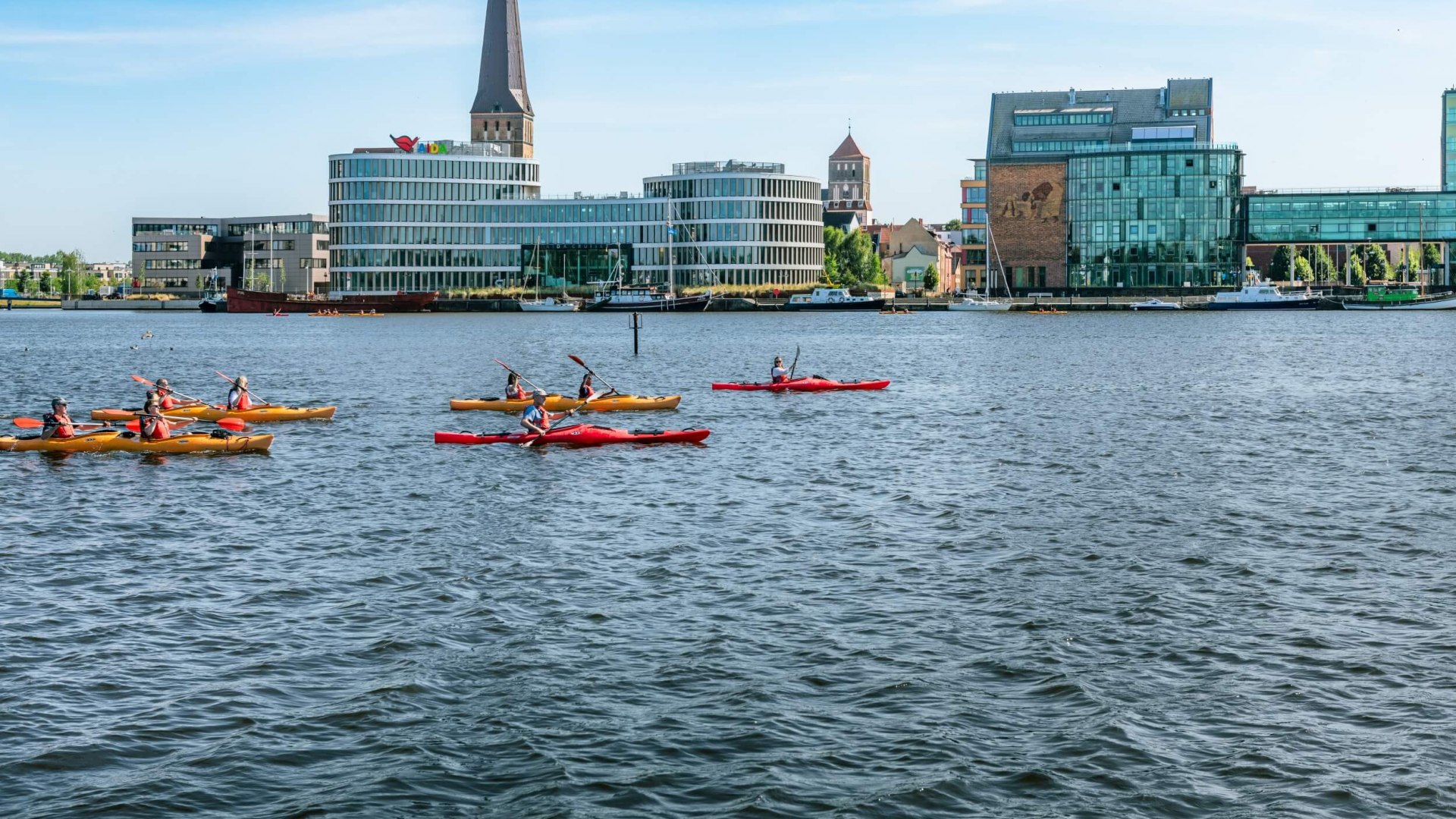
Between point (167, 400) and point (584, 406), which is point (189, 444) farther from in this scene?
point (584, 406)

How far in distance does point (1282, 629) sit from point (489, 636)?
11.4m

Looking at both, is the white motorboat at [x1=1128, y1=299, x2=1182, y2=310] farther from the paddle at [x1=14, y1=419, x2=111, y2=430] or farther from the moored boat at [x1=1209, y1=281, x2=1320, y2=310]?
the paddle at [x1=14, y1=419, x2=111, y2=430]

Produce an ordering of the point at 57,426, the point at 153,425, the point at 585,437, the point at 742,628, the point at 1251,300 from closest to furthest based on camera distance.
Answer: the point at 742,628
the point at 153,425
the point at 57,426
the point at 585,437
the point at 1251,300

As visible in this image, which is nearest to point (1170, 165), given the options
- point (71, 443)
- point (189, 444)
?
point (189, 444)

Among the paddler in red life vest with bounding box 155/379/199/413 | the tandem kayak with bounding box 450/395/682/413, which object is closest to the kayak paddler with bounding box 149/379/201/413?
the paddler in red life vest with bounding box 155/379/199/413

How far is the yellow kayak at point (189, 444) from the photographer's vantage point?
43125mm

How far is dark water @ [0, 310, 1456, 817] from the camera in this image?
646 inches

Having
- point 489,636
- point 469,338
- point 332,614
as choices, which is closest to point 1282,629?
point 489,636

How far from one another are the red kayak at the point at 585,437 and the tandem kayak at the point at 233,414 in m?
9.82

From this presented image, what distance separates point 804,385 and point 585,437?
72.0 ft

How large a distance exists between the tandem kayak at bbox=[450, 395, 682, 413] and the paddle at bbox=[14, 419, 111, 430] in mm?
13933

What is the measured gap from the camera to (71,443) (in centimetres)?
4347

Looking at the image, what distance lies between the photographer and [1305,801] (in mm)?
15617

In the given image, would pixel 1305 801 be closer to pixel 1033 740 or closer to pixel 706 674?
pixel 1033 740
